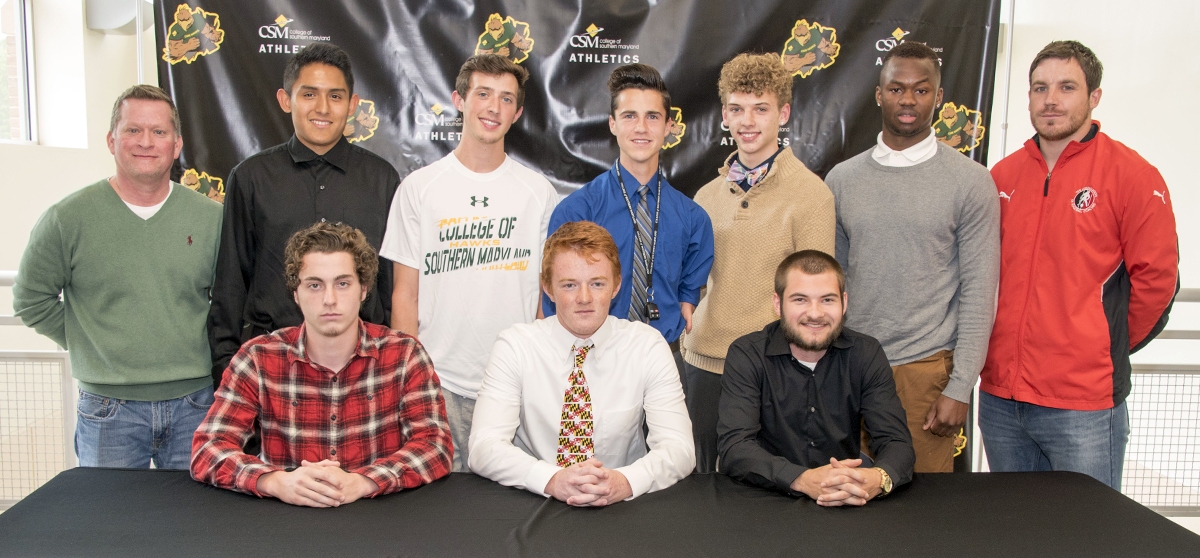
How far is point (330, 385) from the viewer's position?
209cm

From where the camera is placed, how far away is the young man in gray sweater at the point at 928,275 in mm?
2525

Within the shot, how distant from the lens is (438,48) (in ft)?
11.7

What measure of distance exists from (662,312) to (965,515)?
43.9 inches

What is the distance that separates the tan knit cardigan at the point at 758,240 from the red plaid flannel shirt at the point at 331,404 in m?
1.04

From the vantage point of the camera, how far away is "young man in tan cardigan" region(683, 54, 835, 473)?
2578mm

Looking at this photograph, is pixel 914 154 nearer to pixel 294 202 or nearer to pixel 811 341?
pixel 811 341

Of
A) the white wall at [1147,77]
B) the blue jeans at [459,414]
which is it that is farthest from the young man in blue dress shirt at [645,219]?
the white wall at [1147,77]

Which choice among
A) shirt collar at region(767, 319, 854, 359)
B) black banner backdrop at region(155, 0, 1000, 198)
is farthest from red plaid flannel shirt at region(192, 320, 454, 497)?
black banner backdrop at region(155, 0, 1000, 198)

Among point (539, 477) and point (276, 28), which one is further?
point (276, 28)

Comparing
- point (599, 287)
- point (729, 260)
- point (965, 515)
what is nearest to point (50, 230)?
point (599, 287)

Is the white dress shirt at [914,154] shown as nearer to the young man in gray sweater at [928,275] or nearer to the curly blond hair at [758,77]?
the young man in gray sweater at [928,275]

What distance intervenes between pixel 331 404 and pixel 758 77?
5.66ft

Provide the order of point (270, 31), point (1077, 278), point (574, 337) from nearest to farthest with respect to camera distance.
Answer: point (574, 337) → point (1077, 278) → point (270, 31)

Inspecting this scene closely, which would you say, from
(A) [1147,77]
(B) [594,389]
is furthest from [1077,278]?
(A) [1147,77]
